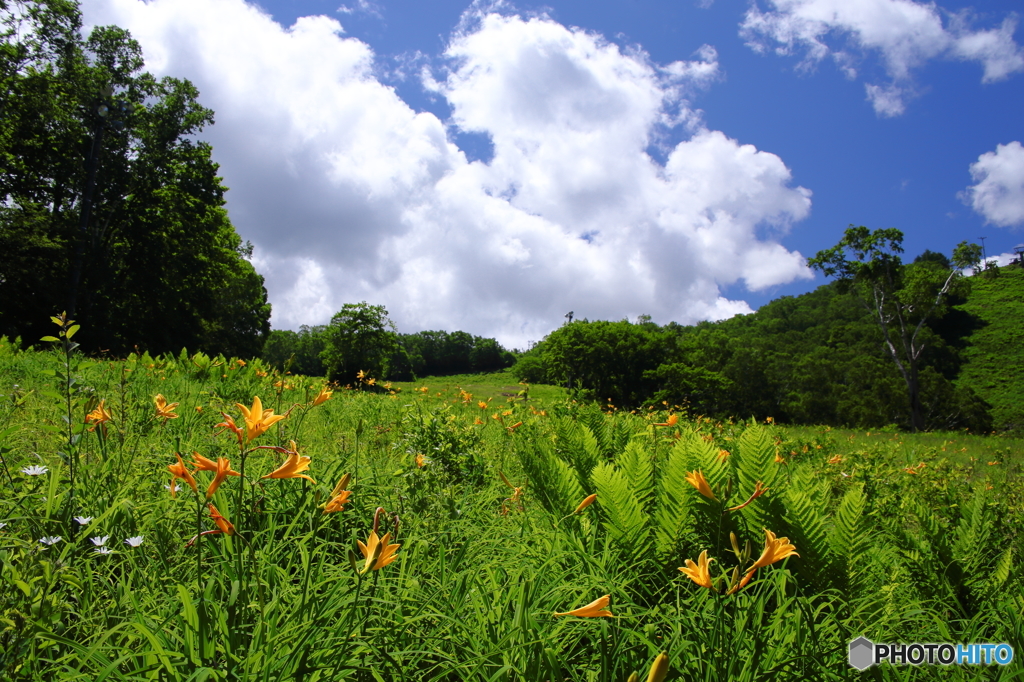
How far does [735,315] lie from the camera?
60812mm

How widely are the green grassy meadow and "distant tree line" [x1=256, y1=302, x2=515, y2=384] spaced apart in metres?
0.66

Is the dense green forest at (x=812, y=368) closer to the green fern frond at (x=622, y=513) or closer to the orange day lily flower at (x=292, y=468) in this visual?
the green fern frond at (x=622, y=513)

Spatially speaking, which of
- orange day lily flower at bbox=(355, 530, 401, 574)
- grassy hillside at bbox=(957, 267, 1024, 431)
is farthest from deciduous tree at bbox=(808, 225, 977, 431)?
orange day lily flower at bbox=(355, 530, 401, 574)

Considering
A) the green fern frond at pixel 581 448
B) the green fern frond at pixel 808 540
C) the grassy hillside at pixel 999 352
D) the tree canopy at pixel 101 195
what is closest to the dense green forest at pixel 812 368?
the grassy hillside at pixel 999 352

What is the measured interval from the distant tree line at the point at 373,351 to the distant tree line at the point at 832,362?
12.7 metres

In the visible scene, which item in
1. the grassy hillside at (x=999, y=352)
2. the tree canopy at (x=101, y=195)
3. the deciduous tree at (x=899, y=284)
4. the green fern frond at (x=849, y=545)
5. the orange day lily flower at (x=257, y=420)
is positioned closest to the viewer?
the orange day lily flower at (x=257, y=420)

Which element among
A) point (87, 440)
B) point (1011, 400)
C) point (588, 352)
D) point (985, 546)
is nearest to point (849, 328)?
point (1011, 400)

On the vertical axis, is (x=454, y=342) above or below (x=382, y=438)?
above

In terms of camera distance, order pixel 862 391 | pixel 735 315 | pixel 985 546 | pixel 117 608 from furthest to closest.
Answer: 1. pixel 735 315
2. pixel 862 391
3. pixel 985 546
4. pixel 117 608

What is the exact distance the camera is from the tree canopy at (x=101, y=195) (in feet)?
52.3

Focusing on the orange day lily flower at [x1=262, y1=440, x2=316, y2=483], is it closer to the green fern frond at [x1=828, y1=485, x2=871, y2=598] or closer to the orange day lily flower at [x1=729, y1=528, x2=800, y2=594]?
the orange day lily flower at [x1=729, y1=528, x2=800, y2=594]

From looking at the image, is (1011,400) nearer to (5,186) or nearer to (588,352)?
(588,352)

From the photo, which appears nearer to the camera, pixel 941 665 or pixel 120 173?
pixel 941 665

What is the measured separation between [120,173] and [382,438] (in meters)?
21.9
